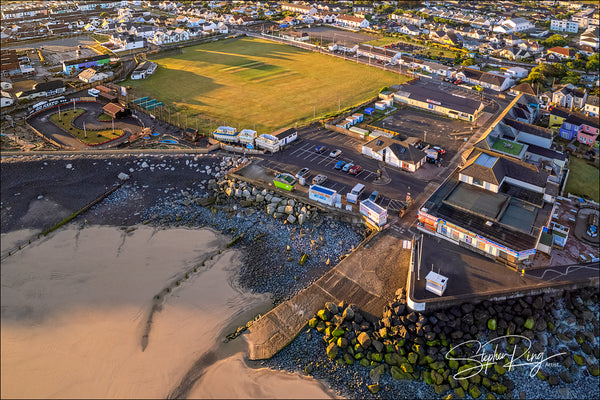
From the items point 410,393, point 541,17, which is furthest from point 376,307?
point 541,17

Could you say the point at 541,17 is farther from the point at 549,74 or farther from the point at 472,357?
the point at 472,357

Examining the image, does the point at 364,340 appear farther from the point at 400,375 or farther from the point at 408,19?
the point at 408,19

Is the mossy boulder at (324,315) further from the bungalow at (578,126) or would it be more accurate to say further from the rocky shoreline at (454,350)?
the bungalow at (578,126)

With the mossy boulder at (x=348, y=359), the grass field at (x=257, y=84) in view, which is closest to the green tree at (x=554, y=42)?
the grass field at (x=257, y=84)

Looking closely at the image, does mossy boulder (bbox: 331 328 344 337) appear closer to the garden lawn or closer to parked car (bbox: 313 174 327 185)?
parked car (bbox: 313 174 327 185)

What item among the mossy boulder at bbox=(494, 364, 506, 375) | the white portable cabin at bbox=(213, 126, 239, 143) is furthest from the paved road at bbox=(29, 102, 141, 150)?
the mossy boulder at bbox=(494, 364, 506, 375)

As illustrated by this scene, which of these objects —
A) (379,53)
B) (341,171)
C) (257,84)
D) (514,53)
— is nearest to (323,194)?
(341,171)
